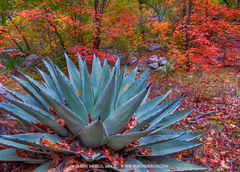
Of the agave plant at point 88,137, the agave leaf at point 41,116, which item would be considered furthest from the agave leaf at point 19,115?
the agave leaf at point 41,116

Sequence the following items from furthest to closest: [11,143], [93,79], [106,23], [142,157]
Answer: [106,23] < [93,79] < [142,157] < [11,143]

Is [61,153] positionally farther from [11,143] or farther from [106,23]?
[106,23]

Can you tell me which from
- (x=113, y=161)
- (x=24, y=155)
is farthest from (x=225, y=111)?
(x=24, y=155)

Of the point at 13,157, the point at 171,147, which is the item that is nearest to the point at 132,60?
the point at 171,147

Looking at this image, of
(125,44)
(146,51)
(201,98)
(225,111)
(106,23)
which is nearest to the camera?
(225,111)

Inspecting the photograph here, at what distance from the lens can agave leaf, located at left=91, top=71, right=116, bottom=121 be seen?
3.61 ft

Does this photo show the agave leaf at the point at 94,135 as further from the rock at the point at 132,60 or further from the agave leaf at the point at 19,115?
the rock at the point at 132,60

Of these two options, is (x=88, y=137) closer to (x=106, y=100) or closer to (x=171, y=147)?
(x=106, y=100)

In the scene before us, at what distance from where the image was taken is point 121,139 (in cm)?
109

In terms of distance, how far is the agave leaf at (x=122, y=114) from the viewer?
1.13m

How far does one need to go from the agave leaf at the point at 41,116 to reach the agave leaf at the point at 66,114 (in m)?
0.08

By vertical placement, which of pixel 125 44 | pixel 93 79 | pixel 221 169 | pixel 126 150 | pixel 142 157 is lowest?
pixel 125 44

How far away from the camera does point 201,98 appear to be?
402 cm

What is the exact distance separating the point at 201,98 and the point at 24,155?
4.03 meters
